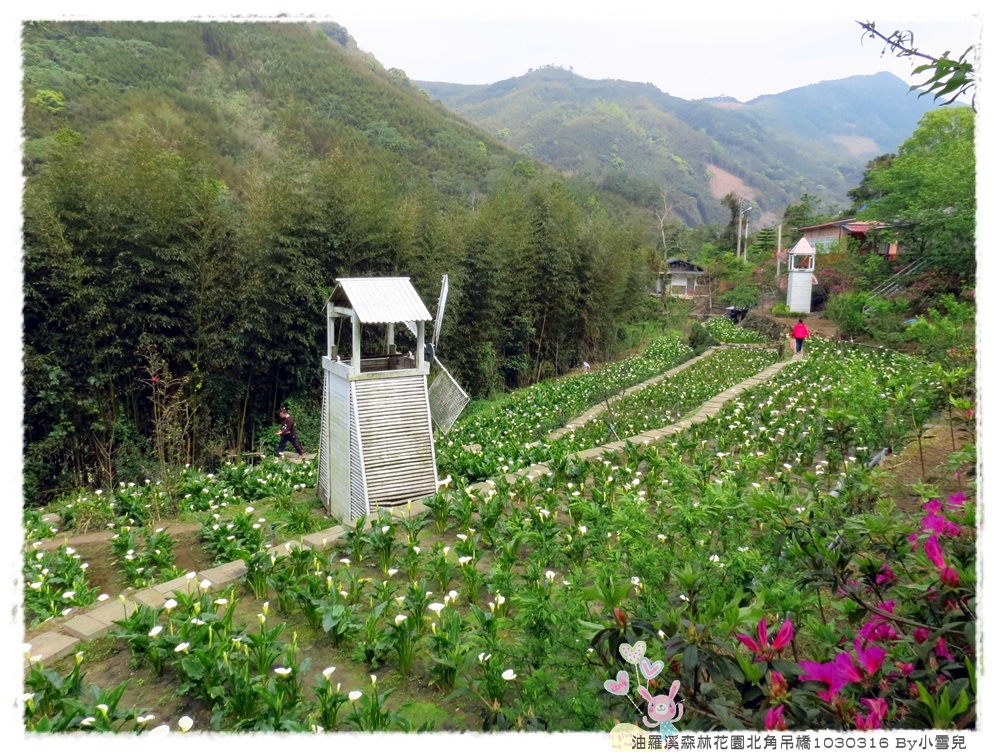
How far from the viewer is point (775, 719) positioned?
1.65 metres

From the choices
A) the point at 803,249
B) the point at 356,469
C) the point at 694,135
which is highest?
the point at 694,135

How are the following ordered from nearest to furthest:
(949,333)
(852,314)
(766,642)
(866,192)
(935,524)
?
(766,642) < (935,524) < (949,333) < (852,314) < (866,192)

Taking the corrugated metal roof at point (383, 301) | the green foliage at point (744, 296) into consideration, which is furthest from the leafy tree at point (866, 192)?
the corrugated metal roof at point (383, 301)

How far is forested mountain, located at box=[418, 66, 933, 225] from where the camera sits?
7388 centimetres

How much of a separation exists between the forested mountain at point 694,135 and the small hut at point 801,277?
1787cm

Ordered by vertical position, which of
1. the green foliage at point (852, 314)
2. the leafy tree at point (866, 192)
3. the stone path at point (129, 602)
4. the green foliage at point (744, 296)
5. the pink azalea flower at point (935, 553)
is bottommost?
the stone path at point (129, 602)

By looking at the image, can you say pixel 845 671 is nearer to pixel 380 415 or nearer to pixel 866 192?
pixel 380 415

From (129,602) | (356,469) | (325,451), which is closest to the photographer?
(129,602)

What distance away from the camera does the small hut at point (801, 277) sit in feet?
71.8

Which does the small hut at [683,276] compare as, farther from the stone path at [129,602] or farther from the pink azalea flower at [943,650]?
the pink azalea flower at [943,650]

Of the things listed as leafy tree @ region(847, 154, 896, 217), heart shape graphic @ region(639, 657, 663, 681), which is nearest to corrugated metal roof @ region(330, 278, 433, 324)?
heart shape graphic @ region(639, 657, 663, 681)

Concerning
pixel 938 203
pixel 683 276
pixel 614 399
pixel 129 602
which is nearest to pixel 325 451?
pixel 129 602

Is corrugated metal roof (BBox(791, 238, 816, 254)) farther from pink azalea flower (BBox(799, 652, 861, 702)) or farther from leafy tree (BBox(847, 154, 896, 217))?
pink azalea flower (BBox(799, 652, 861, 702))

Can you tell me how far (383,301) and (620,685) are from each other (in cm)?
471
